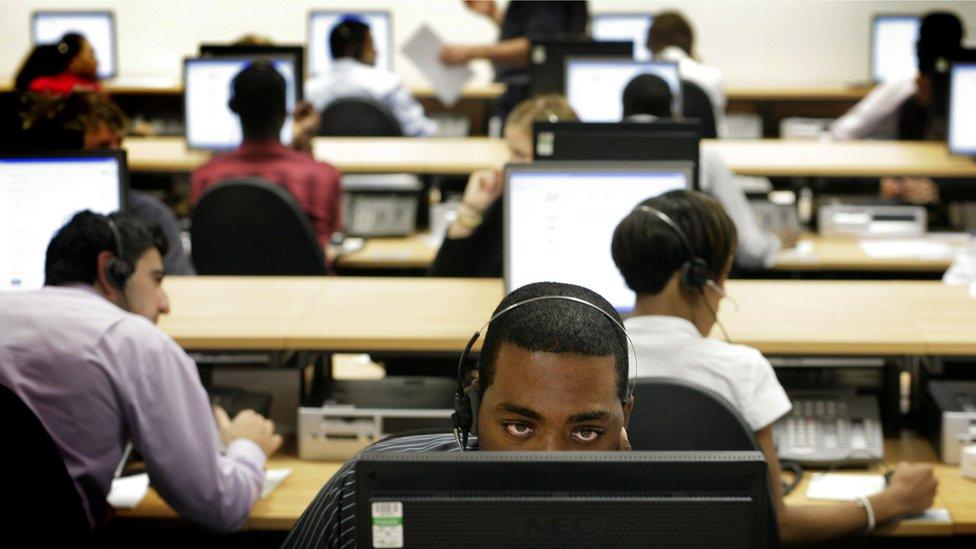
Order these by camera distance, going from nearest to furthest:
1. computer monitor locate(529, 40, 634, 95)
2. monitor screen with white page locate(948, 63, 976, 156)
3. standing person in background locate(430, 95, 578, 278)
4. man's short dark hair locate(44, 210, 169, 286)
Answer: man's short dark hair locate(44, 210, 169, 286) → standing person in background locate(430, 95, 578, 278) → monitor screen with white page locate(948, 63, 976, 156) → computer monitor locate(529, 40, 634, 95)

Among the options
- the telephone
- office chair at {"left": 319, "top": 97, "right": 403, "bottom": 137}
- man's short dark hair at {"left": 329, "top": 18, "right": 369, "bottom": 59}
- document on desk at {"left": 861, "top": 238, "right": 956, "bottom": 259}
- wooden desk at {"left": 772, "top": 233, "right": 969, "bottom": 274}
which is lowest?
the telephone

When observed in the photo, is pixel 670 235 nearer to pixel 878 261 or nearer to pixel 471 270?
pixel 471 270

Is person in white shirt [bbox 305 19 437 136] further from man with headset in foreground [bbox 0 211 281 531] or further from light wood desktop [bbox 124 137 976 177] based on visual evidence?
man with headset in foreground [bbox 0 211 281 531]

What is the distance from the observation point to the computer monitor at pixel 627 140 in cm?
311

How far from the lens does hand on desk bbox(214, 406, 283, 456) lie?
2.49m

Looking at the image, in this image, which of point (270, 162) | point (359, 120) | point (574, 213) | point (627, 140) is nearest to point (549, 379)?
point (574, 213)

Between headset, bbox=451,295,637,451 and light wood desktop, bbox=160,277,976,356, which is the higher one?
headset, bbox=451,295,637,451

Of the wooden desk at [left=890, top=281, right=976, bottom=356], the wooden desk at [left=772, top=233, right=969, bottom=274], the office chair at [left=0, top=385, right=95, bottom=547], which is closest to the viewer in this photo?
the office chair at [left=0, top=385, right=95, bottom=547]

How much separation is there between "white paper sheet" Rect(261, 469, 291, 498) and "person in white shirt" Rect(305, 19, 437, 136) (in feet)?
12.7

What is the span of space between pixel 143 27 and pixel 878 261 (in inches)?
238

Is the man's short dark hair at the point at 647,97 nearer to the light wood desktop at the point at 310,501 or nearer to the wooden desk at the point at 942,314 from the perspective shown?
the wooden desk at the point at 942,314

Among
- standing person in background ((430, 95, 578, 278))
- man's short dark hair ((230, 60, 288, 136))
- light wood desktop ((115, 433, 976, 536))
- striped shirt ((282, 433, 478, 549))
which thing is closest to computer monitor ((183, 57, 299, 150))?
man's short dark hair ((230, 60, 288, 136))

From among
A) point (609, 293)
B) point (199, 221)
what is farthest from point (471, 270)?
point (199, 221)

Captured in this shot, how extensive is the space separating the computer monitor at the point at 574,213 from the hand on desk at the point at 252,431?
26.9 inches
